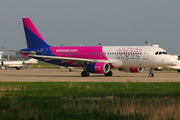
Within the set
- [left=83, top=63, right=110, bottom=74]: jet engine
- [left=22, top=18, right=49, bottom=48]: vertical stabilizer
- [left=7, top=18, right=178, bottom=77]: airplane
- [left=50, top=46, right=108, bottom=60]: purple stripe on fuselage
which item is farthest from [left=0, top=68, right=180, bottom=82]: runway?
[left=22, top=18, right=49, bottom=48]: vertical stabilizer

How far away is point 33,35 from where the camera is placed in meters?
42.2

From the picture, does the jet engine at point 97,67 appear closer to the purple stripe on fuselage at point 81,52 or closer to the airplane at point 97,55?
the airplane at point 97,55

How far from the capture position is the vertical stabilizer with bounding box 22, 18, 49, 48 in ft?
138

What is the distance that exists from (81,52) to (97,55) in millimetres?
2672

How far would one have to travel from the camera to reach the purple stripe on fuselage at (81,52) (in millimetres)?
37169

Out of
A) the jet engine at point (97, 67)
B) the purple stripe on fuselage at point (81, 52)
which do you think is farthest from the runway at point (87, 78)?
the purple stripe on fuselage at point (81, 52)

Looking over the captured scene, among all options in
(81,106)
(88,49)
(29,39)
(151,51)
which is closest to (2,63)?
(29,39)

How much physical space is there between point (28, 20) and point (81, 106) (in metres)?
33.1

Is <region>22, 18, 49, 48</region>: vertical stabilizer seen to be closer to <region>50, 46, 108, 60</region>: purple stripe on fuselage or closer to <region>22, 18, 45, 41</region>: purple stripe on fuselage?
<region>22, 18, 45, 41</region>: purple stripe on fuselage

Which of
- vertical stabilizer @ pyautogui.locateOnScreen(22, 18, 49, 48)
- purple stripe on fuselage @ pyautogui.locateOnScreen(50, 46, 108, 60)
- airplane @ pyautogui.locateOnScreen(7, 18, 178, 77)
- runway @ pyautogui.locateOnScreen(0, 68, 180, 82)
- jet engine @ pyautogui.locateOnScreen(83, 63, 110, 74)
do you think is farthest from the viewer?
vertical stabilizer @ pyautogui.locateOnScreen(22, 18, 49, 48)

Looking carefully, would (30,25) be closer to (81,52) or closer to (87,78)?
(81,52)

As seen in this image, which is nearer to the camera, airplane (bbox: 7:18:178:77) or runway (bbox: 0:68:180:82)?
runway (bbox: 0:68:180:82)

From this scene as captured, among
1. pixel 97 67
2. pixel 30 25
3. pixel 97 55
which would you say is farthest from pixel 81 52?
pixel 30 25

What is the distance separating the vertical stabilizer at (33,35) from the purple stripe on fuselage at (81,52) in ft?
7.73
